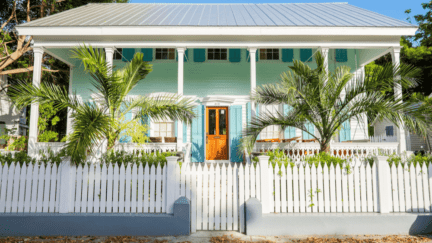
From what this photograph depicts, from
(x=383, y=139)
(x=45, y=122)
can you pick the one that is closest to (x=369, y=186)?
(x=383, y=139)

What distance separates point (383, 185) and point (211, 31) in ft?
21.8

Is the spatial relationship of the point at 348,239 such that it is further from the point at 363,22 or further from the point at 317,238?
the point at 363,22

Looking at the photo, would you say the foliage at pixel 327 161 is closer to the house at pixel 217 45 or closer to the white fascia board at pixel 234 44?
the house at pixel 217 45

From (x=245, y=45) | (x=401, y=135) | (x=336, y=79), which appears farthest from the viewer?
(x=245, y=45)

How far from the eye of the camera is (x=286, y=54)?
10977 millimetres

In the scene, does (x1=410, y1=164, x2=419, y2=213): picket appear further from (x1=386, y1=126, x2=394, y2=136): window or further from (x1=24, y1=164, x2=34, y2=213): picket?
(x1=386, y1=126, x2=394, y2=136): window

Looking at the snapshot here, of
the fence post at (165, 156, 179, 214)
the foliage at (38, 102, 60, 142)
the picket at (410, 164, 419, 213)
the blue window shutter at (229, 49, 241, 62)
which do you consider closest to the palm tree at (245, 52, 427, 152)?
the picket at (410, 164, 419, 213)

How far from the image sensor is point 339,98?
19.9 ft

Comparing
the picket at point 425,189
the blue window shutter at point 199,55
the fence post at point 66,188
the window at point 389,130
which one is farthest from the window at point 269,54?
the window at point 389,130

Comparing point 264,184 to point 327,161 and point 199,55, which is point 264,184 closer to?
point 327,161

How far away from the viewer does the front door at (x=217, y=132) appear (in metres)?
10.4

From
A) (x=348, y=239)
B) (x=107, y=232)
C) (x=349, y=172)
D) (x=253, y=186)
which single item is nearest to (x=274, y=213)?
(x=253, y=186)

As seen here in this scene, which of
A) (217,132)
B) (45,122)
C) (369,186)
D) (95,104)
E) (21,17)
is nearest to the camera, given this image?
(369,186)

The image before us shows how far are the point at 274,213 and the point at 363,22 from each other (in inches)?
322
